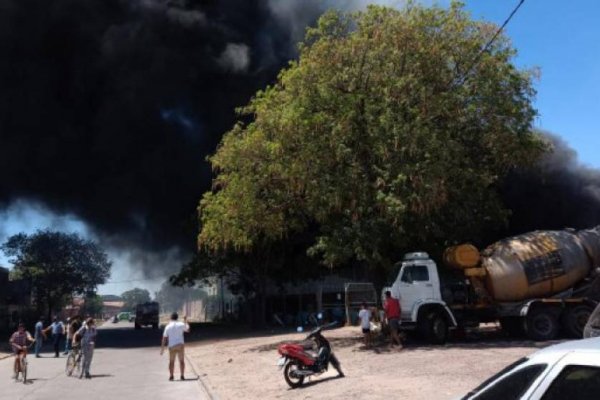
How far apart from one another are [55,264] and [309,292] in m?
33.6

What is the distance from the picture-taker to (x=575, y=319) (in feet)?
59.4

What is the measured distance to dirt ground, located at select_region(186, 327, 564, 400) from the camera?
10.8 m

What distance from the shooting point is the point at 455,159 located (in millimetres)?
19188

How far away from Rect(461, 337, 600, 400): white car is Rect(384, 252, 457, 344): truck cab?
15108 millimetres

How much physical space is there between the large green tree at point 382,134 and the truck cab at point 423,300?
46.2 inches

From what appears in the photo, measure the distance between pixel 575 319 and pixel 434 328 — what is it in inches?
156

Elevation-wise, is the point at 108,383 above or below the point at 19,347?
below

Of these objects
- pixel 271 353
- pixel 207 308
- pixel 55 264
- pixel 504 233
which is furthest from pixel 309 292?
pixel 207 308

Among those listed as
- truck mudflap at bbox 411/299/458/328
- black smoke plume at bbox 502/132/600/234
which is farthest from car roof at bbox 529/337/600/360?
black smoke plume at bbox 502/132/600/234

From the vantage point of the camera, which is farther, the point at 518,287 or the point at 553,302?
the point at 518,287

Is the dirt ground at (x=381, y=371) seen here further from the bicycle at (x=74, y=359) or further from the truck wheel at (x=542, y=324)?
the bicycle at (x=74, y=359)

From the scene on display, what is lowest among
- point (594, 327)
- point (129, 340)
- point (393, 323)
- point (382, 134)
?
point (594, 327)

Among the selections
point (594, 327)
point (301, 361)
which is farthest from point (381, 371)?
point (594, 327)

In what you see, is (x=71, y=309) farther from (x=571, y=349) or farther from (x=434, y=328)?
(x=571, y=349)
